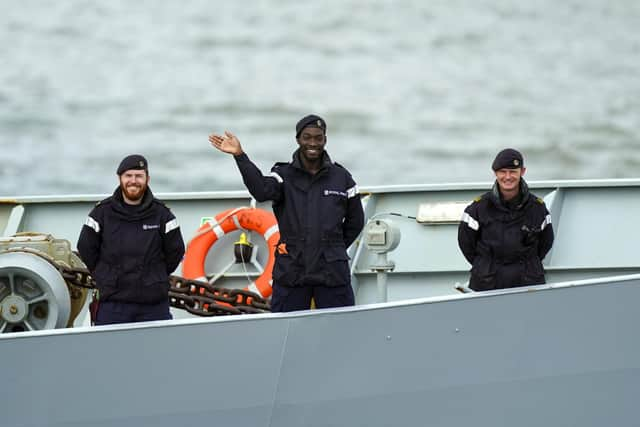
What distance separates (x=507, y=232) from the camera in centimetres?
618

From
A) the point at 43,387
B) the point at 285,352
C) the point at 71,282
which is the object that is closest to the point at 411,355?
the point at 285,352

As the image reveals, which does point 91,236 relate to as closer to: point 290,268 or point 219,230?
point 290,268

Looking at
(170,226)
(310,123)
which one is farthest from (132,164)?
(310,123)

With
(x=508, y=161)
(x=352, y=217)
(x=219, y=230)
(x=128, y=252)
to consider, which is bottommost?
(x=219, y=230)

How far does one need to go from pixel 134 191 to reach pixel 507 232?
1.91 metres

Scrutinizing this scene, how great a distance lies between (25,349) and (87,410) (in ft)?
1.44

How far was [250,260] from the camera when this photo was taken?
338 inches

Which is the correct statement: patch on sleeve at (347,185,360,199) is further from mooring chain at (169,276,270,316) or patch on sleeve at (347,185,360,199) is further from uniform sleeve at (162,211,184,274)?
mooring chain at (169,276,270,316)

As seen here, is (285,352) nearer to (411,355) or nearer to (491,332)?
(411,355)

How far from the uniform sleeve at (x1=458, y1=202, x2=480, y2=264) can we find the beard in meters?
1.65

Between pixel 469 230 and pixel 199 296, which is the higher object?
pixel 469 230

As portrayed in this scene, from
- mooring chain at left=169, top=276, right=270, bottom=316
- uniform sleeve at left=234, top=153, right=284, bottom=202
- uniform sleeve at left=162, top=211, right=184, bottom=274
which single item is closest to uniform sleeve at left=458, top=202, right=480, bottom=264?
uniform sleeve at left=234, top=153, right=284, bottom=202

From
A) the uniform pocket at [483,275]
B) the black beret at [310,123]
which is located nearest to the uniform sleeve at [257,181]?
the black beret at [310,123]

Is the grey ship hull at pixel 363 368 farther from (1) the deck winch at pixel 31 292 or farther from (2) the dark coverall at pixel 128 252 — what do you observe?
(1) the deck winch at pixel 31 292
